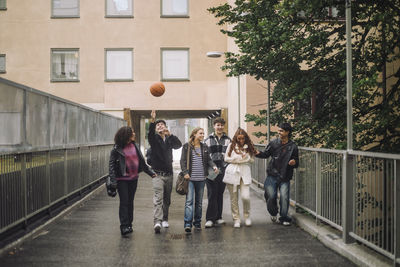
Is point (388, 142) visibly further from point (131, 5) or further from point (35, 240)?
point (131, 5)

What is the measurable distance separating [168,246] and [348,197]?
2.58 m

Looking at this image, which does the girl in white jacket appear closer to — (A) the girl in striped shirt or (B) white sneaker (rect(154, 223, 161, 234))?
(A) the girl in striped shirt

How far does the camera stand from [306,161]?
933cm

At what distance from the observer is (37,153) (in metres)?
8.73

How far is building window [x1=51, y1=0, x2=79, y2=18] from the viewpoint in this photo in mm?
27141

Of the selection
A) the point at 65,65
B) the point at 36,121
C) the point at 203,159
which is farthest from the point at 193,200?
the point at 65,65

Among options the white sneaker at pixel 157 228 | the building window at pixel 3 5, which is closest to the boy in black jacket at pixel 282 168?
the white sneaker at pixel 157 228

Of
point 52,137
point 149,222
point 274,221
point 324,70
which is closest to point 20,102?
point 52,137

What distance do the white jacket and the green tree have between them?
183cm

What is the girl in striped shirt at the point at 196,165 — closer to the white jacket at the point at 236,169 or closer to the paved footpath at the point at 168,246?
the white jacket at the point at 236,169

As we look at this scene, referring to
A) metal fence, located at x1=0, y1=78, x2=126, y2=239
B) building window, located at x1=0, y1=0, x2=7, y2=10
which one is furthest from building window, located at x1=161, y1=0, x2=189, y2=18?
metal fence, located at x1=0, y1=78, x2=126, y2=239

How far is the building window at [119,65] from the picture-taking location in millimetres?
27047

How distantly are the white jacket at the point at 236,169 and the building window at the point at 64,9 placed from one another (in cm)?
2060

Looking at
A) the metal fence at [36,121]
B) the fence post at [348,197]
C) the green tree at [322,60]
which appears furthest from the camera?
the green tree at [322,60]
